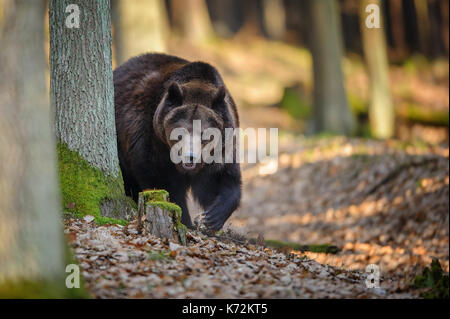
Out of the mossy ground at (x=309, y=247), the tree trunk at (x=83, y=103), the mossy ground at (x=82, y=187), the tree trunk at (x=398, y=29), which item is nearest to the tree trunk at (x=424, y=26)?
the tree trunk at (x=398, y=29)

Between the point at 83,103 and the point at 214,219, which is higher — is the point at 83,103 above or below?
above

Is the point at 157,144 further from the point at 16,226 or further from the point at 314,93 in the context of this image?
the point at 314,93

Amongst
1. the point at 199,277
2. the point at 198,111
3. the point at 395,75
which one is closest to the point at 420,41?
the point at 395,75

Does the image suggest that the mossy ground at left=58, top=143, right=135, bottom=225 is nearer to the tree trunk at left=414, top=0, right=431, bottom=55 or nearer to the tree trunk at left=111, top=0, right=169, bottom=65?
the tree trunk at left=111, top=0, right=169, bottom=65

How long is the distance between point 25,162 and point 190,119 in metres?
3.07

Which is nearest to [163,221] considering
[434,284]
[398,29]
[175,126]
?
[175,126]

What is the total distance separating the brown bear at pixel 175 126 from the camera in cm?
674

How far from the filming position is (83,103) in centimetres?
602

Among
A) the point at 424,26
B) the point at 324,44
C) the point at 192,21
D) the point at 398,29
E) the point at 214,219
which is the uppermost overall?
the point at 192,21

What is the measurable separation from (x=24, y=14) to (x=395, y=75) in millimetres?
22011

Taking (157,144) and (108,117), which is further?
(157,144)

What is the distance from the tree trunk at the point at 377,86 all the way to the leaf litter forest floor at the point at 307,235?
1207 millimetres

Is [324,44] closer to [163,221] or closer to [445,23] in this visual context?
[163,221]

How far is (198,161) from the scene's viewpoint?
265 inches
